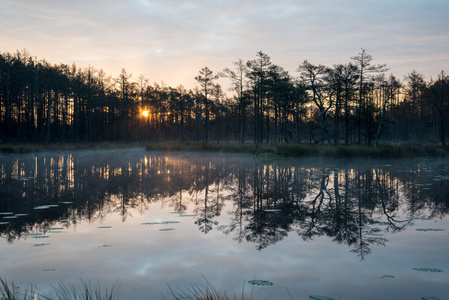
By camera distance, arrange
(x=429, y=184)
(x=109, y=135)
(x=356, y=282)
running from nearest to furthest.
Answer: (x=356, y=282) → (x=429, y=184) → (x=109, y=135)

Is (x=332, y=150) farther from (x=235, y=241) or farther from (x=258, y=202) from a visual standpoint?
(x=235, y=241)


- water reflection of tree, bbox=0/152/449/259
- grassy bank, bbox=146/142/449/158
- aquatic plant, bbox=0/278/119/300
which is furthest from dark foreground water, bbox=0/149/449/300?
grassy bank, bbox=146/142/449/158

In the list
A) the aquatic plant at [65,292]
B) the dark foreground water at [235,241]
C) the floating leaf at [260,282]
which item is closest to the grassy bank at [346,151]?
the dark foreground water at [235,241]

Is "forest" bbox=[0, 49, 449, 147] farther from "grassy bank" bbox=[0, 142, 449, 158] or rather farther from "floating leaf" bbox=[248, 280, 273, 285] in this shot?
"floating leaf" bbox=[248, 280, 273, 285]

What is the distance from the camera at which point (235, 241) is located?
672 centimetres

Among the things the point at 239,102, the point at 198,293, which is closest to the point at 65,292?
the point at 198,293

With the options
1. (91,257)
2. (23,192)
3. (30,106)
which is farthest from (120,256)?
(30,106)

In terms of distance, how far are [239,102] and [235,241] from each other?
2142 inches

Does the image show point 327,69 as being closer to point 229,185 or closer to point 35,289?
point 229,185

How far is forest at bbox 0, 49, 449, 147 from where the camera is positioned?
43491mm

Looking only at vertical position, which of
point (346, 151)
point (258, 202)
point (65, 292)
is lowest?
point (258, 202)

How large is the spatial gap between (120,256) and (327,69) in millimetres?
41008

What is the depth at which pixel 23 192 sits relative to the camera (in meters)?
12.6

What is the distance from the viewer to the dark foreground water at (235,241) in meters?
4.63
